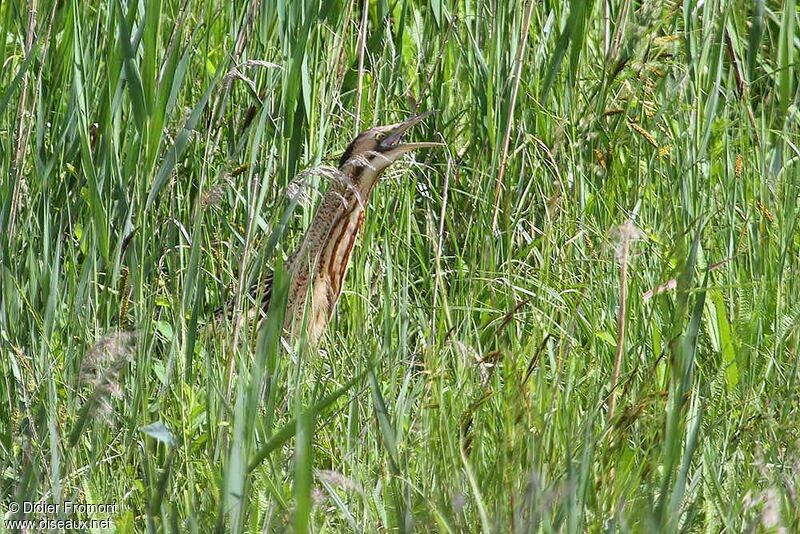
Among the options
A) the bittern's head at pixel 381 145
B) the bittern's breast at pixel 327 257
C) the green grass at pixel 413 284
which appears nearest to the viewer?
the green grass at pixel 413 284

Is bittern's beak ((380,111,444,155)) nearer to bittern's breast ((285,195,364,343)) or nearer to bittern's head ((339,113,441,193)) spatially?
bittern's head ((339,113,441,193))

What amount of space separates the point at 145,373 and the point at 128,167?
60cm

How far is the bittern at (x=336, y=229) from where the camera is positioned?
10.9ft

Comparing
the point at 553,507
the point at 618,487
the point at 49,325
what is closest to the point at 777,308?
the point at 618,487

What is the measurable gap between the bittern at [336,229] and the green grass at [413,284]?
63 millimetres

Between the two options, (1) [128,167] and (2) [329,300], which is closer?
(1) [128,167]

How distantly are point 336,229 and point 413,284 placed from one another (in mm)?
282

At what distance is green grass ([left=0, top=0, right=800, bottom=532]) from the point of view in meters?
2.00

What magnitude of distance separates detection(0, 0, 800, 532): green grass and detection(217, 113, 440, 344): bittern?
63 millimetres

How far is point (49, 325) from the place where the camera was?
257 centimetres

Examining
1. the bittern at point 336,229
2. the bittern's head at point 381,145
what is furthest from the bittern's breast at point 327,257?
the bittern's head at point 381,145

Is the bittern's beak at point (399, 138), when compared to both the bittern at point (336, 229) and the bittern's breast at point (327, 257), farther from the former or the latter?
the bittern's breast at point (327, 257)

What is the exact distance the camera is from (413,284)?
3385mm

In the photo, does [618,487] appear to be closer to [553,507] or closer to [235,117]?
[553,507]
